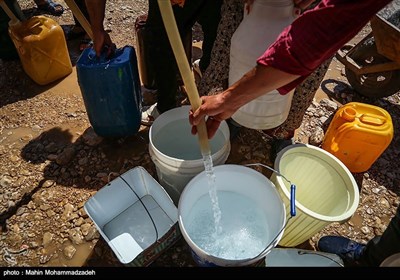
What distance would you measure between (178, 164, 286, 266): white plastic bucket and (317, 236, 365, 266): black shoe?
0.40 m

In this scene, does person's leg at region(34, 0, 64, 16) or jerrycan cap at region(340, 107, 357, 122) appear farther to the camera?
person's leg at region(34, 0, 64, 16)

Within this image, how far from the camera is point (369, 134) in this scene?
172cm

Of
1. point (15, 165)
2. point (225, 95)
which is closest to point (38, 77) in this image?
point (15, 165)

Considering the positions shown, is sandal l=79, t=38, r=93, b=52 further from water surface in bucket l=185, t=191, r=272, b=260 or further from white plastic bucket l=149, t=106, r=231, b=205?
water surface in bucket l=185, t=191, r=272, b=260

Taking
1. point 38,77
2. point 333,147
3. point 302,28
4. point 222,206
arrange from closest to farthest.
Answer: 1. point 302,28
2. point 222,206
3. point 333,147
4. point 38,77

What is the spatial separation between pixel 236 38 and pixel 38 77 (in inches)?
71.6

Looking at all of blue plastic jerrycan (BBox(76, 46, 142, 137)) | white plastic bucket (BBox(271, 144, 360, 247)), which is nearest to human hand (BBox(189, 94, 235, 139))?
white plastic bucket (BBox(271, 144, 360, 247))

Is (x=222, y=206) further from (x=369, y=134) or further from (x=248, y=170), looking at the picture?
(x=369, y=134)

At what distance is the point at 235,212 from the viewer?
1.53 meters

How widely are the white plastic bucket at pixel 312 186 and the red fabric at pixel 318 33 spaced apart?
0.67 metres

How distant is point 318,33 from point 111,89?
1.23 metres

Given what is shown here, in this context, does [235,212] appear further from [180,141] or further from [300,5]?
[300,5]

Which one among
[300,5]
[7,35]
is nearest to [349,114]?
[300,5]

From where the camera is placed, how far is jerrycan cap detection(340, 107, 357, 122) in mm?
1785
